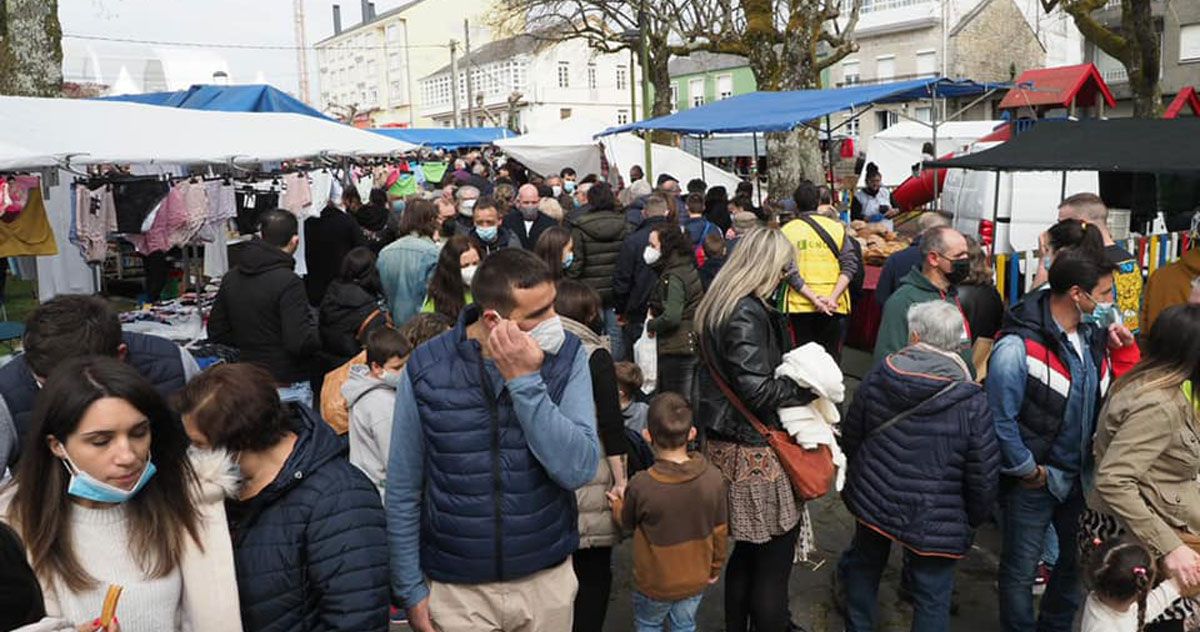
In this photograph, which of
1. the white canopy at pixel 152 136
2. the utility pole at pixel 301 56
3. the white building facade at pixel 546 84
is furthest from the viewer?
the utility pole at pixel 301 56

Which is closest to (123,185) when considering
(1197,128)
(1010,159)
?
(1010,159)

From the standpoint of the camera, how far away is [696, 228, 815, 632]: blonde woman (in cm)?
342

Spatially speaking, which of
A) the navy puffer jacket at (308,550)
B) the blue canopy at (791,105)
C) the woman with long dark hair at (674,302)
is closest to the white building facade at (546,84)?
the blue canopy at (791,105)

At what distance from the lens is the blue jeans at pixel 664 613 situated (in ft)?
11.6

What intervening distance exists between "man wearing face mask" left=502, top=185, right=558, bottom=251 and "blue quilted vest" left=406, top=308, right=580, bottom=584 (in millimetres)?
5676

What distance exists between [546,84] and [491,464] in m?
65.8

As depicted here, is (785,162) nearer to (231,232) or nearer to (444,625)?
(231,232)

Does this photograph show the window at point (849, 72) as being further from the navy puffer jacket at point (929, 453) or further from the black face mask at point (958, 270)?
the navy puffer jacket at point (929, 453)

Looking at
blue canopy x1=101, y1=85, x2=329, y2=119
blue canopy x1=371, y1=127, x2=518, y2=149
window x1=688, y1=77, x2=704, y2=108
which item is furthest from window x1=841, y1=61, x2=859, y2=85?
blue canopy x1=101, y1=85, x2=329, y2=119

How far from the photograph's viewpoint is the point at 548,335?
8.09ft

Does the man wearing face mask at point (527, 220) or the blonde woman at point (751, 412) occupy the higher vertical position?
the man wearing face mask at point (527, 220)

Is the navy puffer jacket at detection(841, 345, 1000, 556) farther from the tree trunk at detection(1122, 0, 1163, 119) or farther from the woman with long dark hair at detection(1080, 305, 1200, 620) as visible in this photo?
the tree trunk at detection(1122, 0, 1163, 119)

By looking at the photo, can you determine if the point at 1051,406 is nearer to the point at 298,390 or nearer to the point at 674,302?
the point at 674,302

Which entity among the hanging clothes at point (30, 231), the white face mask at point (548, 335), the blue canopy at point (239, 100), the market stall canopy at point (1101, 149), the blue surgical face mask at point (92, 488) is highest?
the blue canopy at point (239, 100)
